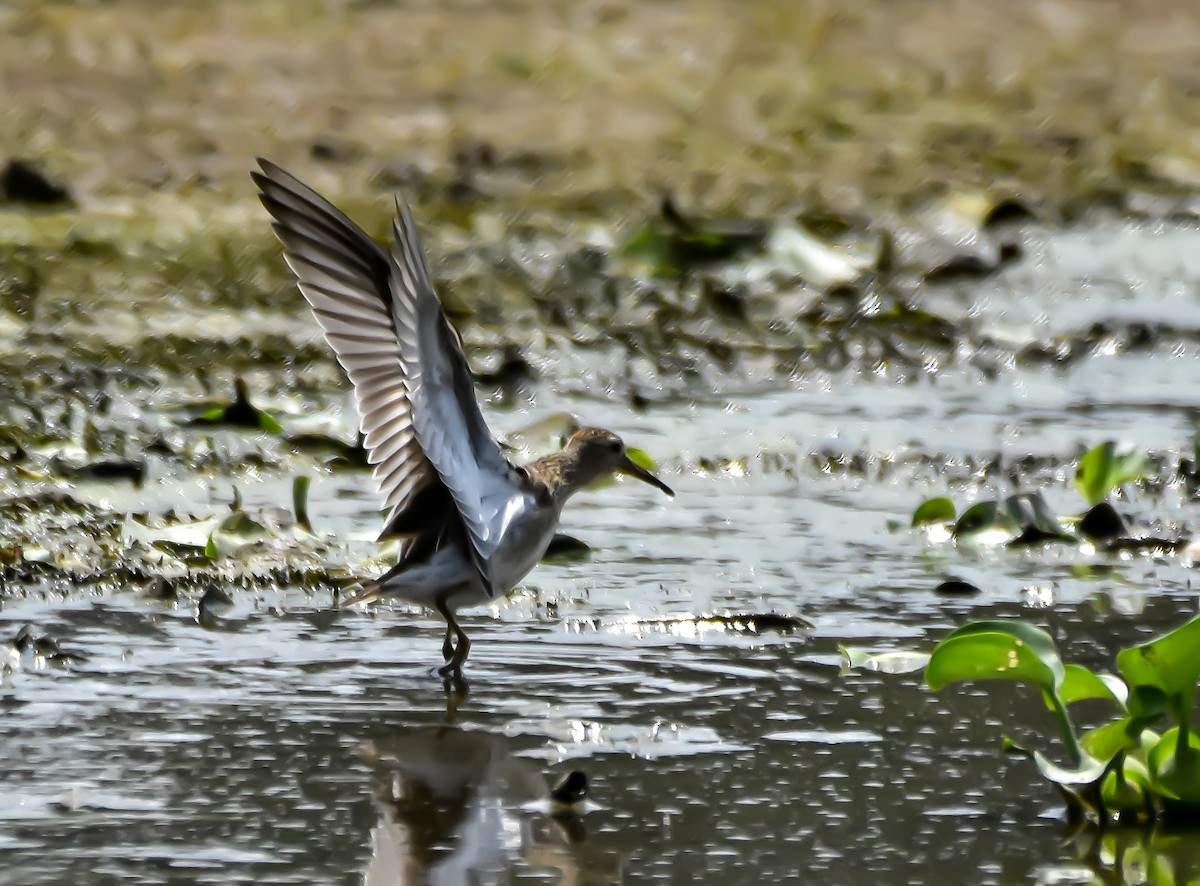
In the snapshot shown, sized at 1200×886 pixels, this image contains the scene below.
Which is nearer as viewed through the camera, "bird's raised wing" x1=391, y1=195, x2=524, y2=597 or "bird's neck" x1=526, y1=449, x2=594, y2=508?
"bird's raised wing" x1=391, y1=195, x2=524, y2=597

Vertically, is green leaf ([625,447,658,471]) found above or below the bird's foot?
above

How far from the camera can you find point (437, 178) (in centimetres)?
1026

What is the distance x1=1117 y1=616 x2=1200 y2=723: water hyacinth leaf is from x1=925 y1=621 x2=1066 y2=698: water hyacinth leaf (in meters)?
0.13

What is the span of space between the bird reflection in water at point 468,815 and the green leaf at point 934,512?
6.83ft

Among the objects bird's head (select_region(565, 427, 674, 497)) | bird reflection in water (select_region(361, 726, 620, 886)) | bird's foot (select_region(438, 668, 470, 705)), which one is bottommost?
bird reflection in water (select_region(361, 726, 620, 886))

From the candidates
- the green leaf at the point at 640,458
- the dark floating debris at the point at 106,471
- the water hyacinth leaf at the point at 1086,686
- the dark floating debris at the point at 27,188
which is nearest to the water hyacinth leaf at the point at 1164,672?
the water hyacinth leaf at the point at 1086,686

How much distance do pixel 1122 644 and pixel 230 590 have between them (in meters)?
2.23

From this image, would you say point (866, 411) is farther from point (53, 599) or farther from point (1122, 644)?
point (53, 599)

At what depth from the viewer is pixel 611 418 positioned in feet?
25.4

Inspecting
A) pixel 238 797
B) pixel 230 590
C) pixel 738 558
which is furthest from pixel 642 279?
pixel 238 797

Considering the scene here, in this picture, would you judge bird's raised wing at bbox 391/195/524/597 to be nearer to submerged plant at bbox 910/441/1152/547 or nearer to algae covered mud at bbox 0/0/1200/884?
algae covered mud at bbox 0/0/1200/884

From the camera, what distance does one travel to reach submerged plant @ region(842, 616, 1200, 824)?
157 inches

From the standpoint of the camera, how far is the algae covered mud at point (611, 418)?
14.0ft

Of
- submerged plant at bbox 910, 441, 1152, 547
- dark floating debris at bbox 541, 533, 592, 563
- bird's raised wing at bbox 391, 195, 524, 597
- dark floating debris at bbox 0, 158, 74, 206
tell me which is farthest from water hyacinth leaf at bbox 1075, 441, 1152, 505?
dark floating debris at bbox 0, 158, 74, 206
